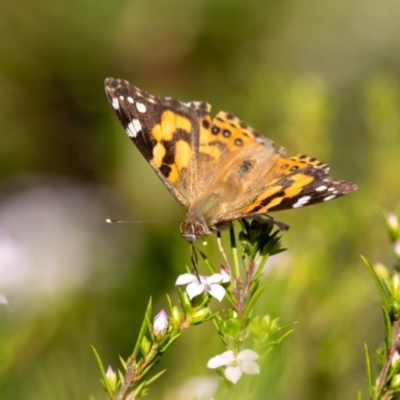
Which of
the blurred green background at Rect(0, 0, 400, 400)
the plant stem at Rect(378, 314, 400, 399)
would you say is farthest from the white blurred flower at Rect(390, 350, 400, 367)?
the blurred green background at Rect(0, 0, 400, 400)

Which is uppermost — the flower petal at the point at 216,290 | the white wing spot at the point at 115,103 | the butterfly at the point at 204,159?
the white wing spot at the point at 115,103

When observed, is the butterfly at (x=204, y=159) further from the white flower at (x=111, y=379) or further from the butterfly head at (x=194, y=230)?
the white flower at (x=111, y=379)

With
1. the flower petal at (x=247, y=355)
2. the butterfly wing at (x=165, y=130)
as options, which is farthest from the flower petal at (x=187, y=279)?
the butterfly wing at (x=165, y=130)

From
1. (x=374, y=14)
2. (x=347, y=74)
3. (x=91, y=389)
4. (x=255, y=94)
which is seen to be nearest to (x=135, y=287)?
(x=255, y=94)

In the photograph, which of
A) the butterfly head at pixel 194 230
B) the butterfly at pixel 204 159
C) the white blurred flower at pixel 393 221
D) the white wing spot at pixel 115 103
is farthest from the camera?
the white wing spot at pixel 115 103

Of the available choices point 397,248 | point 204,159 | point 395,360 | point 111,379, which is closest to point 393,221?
point 397,248

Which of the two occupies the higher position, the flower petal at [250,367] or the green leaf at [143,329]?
the green leaf at [143,329]
